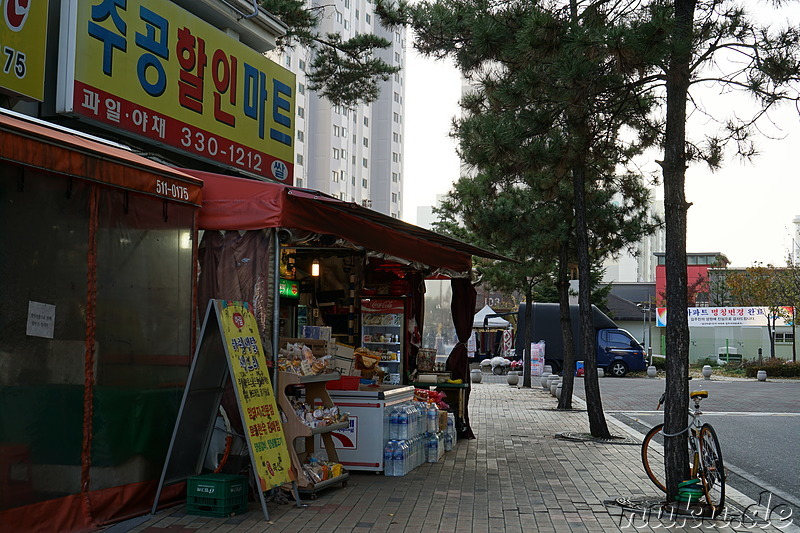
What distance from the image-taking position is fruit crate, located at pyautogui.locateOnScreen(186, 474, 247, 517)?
7082 millimetres

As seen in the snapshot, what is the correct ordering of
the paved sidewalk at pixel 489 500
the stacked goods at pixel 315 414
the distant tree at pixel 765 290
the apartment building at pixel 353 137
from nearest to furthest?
the paved sidewalk at pixel 489 500 < the stacked goods at pixel 315 414 < the distant tree at pixel 765 290 < the apartment building at pixel 353 137

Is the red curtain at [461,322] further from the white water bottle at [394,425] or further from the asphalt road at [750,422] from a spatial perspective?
the asphalt road at [750,422]

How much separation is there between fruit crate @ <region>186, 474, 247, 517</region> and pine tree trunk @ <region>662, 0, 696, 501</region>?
13.0ft

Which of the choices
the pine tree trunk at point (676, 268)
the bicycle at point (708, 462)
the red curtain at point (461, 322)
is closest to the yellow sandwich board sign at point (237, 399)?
the pine tree trunk at point (676, 268)

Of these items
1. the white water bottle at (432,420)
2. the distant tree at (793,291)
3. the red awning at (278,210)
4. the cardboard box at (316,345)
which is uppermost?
the distant tree at (793,291)

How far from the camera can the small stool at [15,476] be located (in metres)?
5.69

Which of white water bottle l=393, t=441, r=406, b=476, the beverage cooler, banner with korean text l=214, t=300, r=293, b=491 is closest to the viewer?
banner with korean text l=214, t=300, r=293, b=491

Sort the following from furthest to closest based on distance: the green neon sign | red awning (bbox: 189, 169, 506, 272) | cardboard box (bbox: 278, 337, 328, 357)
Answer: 1. the green neon sign
2. cardboard box (bbox: 278, 337, 328, 357)
3. red awning (bbox: 189, 169, 506, 272)

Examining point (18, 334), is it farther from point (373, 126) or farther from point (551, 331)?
point (373, 126)

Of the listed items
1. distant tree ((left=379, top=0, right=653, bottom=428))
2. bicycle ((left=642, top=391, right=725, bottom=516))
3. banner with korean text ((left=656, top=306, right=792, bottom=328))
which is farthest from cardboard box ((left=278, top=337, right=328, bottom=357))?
banner with korean text ((left=656, top=306, right=792, bottom=328))

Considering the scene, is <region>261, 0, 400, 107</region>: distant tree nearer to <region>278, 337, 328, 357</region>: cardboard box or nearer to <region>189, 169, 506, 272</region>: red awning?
<region>189, 169, 506, 272</region>: red awning

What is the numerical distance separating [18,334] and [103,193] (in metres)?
1.49

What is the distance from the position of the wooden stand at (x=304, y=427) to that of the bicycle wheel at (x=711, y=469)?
343 centimetres

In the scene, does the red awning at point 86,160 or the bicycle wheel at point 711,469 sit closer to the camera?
the red awning at point 86,160
